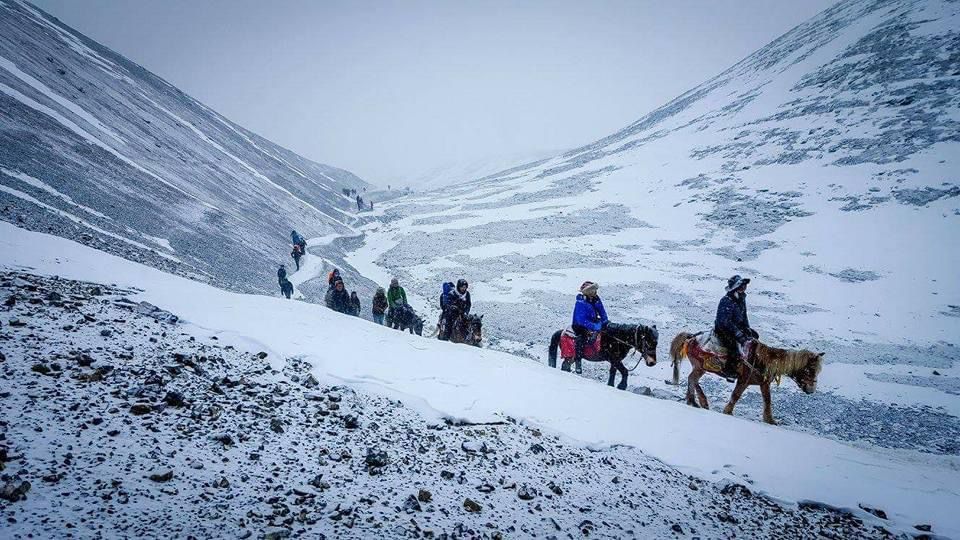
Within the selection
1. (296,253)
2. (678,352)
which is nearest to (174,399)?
(678,352)

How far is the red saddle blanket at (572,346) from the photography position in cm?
1190

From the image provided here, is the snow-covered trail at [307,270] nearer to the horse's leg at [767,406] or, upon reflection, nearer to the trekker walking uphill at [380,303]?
the trekker walking uphill at [380,303]

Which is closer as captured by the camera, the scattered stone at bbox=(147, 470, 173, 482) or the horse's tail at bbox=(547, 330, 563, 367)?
the scattered stone at bbox=(147, 470, 173, 482)

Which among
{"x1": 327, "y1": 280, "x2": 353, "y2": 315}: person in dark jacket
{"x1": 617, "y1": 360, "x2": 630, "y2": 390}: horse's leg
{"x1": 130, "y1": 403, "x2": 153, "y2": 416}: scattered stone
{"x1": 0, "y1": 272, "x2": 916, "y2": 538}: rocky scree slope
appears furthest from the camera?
{"x1": 327, "y1": 280, "x2": 353, "y2": 315}: person in dark jacket

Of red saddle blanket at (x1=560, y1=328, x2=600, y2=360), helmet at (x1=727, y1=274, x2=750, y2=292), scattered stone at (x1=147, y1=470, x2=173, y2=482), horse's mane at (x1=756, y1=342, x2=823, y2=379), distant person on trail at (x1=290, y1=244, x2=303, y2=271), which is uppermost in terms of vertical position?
distant person on trail at (x1=290, y1=244, x2=303, y2=271)

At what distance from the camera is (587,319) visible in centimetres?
1187

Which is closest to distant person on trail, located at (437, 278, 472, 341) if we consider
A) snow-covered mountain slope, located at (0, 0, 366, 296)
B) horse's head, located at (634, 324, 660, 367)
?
horse's head, located at (634, 324, 660, 367)

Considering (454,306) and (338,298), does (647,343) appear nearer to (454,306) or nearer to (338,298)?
(454,306)

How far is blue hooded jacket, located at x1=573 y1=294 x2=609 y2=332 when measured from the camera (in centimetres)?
1184

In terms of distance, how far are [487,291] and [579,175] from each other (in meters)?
35.4

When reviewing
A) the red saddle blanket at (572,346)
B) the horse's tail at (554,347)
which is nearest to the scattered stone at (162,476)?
the red saddle blanket at (572,346)

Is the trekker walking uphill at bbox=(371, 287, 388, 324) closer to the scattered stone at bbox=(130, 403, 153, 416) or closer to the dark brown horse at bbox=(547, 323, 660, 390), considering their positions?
the dark brown horse at bbox=(547, 323, 660, 390)

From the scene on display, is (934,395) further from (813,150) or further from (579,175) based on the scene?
(579,175)

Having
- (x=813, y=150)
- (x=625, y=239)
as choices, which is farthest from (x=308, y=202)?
(x=813, y=150)
